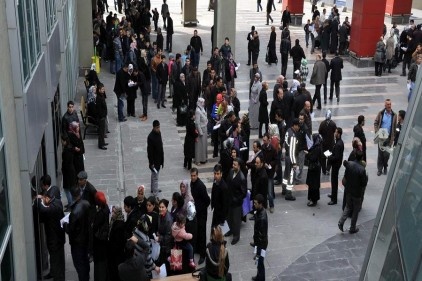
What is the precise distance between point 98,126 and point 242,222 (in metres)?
5.97

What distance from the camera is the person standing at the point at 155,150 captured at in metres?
13.9

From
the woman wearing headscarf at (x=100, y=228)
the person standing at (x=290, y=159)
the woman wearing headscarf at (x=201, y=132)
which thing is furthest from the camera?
the woman wearing headscarf at (x=201, y=132)

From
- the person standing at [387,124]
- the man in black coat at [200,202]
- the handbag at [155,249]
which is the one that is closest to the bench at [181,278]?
the handbag at [155,249]

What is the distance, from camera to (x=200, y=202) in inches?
454

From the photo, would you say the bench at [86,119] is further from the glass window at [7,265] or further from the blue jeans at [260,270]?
the glass window at [7,265]

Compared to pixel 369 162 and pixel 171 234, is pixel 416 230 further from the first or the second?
pixel 369 162

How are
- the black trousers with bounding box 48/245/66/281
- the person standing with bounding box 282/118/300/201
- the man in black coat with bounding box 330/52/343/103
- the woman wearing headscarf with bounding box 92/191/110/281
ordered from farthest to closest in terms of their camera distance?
the man in black coat with bounding box 330/52/343/103 < the person standing with bounding box 282/118/300/201 < the black trousers with bounding box 48/245/66/281 < the woman wearing headscarf with bounding box 92/191/110/281

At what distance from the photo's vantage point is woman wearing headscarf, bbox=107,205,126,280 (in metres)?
9.98

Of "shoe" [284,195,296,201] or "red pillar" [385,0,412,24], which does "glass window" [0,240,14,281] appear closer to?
"shoe" [284,195,296,201]

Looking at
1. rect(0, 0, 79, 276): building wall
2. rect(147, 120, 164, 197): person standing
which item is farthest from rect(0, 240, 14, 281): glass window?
rect(147, 120, 164, 197): person standing

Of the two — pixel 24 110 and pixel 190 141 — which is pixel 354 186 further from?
pixel 24 110

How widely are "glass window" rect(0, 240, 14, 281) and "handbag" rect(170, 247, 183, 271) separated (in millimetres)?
2900

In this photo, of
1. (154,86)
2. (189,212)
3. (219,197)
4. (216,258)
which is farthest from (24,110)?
(154,86)

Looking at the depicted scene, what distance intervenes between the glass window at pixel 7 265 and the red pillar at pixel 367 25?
21304mm
